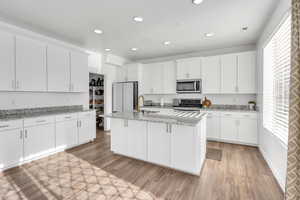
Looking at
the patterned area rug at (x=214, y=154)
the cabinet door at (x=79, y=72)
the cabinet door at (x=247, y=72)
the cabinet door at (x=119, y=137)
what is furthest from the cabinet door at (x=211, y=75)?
the cabinet door at (x=79, y=72)

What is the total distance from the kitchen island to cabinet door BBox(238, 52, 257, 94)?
215 centimetres

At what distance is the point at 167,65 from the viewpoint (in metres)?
5.10

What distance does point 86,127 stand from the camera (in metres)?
3.98

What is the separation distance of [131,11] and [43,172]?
311 cm

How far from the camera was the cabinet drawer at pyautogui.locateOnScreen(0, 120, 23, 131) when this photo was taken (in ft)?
8.11

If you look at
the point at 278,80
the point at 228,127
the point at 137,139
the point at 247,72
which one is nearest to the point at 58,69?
the point at 137,139

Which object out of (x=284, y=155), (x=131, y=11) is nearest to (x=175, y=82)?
(x=131, y=11)

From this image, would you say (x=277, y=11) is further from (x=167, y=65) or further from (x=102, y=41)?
(x=102, y=41)

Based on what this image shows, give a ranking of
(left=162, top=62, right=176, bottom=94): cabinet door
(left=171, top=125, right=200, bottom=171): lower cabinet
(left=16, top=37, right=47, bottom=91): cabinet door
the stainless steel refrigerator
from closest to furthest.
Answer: (left=171, top=125, right=200, bottom=171): lower cabinet, (left=16, top=37, right=47, bottom=91): cabinet door, (left=162, top=62, right=176, bottom=94): cabinet door, the stainless steel refrigerator

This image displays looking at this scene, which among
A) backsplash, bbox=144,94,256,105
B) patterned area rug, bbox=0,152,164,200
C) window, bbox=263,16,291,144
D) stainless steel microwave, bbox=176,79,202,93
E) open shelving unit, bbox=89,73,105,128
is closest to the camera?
patterned area rug, bbox=0,152,164,200

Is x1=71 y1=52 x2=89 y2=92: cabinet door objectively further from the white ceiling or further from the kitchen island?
the kitchen island

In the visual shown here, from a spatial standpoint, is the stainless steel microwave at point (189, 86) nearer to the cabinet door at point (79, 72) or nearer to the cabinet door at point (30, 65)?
the cabinet door at point (79, 72)

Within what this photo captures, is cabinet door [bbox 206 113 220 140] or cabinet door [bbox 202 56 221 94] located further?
cabinet door [bbox 202 56 221 94]

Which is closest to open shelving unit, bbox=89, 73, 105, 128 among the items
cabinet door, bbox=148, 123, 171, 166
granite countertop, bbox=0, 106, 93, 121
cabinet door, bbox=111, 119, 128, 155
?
granite countertop, bbox=0, 106, 93, 121
